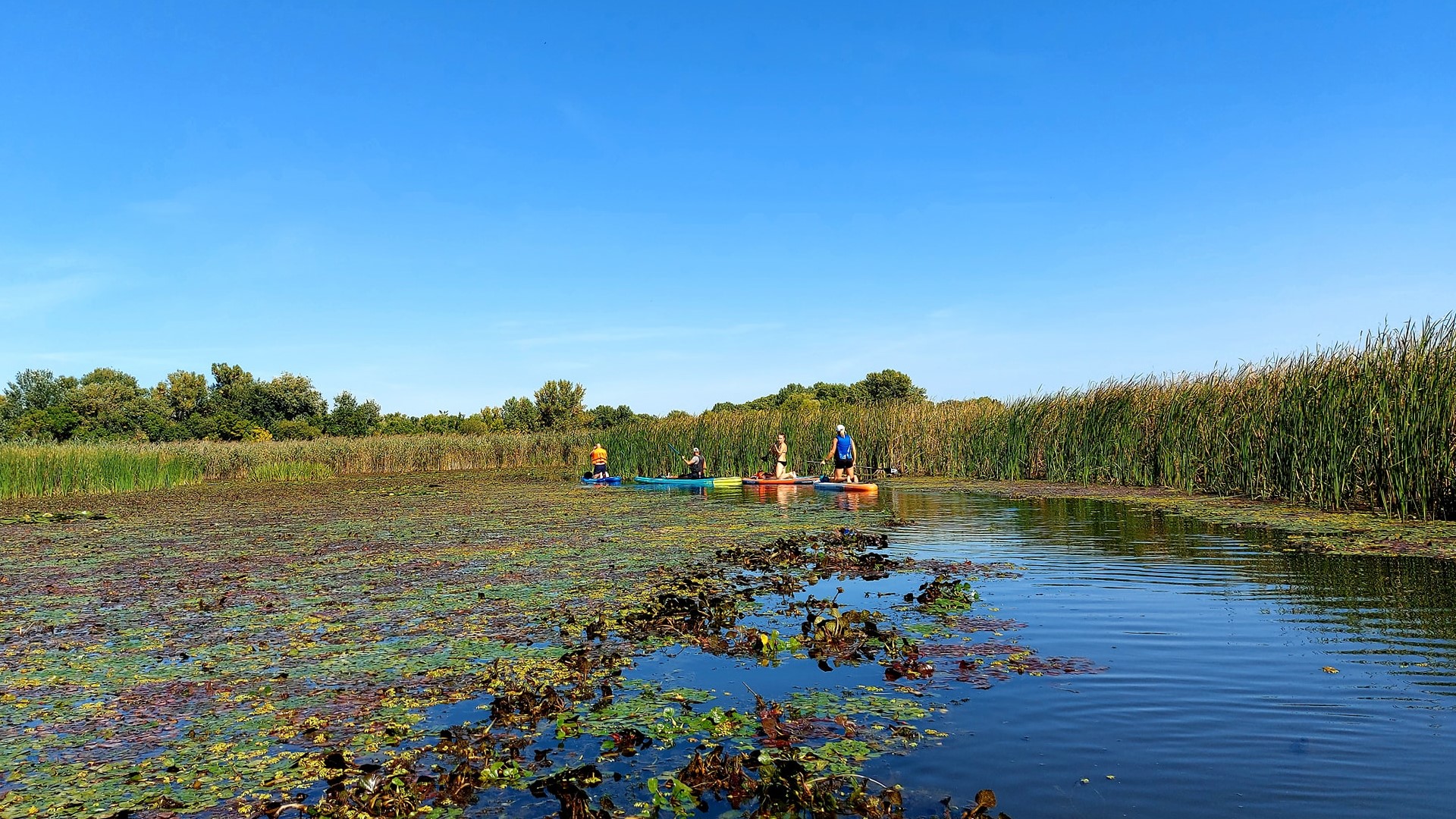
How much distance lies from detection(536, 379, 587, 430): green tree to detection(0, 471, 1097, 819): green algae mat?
50548mm

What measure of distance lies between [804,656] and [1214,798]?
282cm

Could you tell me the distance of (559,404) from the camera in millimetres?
63312

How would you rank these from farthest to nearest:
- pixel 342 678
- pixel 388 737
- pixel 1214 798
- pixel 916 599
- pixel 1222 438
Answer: pixel 1222 438 < pixel 916 599 < pixel 342 678 < pixel 388 737 < pixel 1214 798

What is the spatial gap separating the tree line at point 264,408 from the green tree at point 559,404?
6cm

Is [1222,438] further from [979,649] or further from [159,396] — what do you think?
[159,396]

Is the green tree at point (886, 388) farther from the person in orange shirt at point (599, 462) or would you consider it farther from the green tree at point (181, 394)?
the green tree at point (181, 394)

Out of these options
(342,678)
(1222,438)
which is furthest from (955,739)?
(1222,438)

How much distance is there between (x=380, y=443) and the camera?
133 ft

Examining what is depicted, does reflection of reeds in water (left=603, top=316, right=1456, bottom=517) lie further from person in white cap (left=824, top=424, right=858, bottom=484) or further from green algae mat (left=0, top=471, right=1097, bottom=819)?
green algae mat (left=0, top=471, right=1097, bottom=819)

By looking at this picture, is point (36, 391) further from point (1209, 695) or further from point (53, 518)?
point (1209, 695)

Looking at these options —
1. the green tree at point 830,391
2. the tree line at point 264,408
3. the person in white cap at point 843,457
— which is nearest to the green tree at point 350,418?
the tree line at point 264,408

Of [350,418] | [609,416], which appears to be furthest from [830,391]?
[350,418]

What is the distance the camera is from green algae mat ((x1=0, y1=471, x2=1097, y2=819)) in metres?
3.91

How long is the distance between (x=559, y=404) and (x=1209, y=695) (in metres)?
60.2
